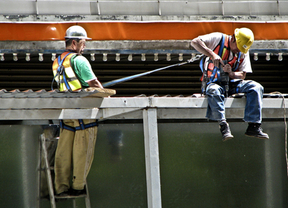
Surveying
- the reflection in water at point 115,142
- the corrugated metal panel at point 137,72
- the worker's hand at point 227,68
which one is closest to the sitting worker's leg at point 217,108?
the worker's hand at point 227,68

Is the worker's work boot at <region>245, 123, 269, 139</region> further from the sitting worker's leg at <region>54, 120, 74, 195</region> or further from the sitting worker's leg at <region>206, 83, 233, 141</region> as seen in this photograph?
the sitting worker's leg at <region>54, 120, 74, 195</region>

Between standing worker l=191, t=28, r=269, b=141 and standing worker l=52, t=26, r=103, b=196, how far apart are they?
142cm

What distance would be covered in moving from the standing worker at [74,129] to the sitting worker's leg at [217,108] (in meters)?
1.36

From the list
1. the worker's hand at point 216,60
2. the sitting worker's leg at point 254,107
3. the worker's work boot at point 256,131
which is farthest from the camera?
the worker's hand at point 216,60

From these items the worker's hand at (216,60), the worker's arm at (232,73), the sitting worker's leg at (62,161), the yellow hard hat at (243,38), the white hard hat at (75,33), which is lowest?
the sitting worker's leg at (62,161)

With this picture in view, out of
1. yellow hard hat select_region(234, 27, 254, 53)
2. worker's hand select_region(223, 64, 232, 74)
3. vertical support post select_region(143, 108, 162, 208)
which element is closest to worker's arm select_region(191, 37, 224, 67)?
worker's hand select_region(223, 64, 232, 74)

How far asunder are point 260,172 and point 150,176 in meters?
3.01

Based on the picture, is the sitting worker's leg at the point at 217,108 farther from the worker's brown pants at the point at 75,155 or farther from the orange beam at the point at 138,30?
the orange beam at the point at 138,30

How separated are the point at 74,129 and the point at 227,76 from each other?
2127 mm

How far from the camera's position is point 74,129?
575 cm

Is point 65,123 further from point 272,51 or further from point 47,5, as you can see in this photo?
point 272,51

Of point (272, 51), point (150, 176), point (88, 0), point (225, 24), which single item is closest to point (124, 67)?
point (88, 0)

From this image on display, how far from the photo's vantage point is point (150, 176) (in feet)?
16.7

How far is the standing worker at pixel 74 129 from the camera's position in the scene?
212 inches
